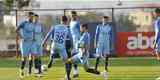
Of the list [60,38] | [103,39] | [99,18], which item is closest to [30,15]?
[60,38]

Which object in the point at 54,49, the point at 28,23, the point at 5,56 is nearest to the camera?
the point at 54,49

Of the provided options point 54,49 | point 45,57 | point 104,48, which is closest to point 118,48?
point 45,57

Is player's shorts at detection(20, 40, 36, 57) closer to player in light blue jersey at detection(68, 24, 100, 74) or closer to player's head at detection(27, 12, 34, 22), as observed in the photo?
player's head at detection(27, 12, 34, 22)

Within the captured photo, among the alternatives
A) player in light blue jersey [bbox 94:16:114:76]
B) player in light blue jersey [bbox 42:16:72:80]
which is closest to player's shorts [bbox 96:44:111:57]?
player in light blue jersey [bbox 94:16:114:76]

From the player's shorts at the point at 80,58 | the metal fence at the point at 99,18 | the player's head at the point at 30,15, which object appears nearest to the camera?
the player's shorts at the point at 80,58

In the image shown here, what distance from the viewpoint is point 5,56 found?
43812 mm

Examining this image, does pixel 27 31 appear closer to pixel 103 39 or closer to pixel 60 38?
pixel 103 39

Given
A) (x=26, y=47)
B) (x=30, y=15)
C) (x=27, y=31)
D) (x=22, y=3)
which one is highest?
(x=30, y=15)

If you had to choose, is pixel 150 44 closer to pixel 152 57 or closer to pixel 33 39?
pixel 152 57

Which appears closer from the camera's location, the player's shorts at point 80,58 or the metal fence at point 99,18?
the player's shorts at point 80,58

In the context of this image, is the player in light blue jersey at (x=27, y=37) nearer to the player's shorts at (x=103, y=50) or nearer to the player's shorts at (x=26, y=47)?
the player's shorts at (x=26, y=47)

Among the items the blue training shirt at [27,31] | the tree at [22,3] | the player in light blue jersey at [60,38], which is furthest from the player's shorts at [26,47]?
the tree at [22,3]

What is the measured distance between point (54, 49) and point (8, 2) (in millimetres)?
40547

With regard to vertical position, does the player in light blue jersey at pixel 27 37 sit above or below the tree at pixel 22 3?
above
